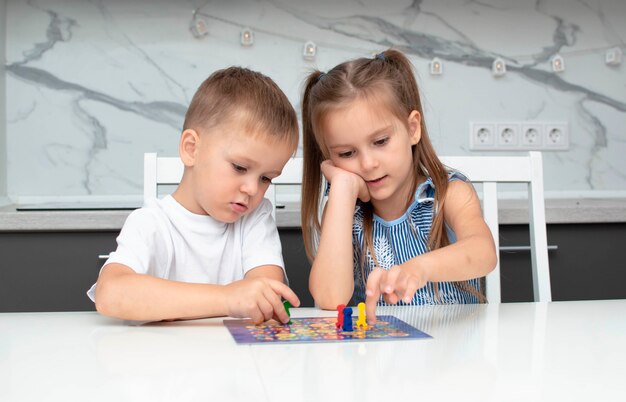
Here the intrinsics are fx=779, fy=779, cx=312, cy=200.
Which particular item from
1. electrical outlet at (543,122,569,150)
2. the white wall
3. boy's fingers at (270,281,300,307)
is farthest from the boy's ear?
electrical outlet at (543,122,569,150)

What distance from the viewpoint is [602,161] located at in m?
2.36

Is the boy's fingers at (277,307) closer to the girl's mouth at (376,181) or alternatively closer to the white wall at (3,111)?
the girl's mouth at (376,181)

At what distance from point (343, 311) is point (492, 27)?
5.57 ft

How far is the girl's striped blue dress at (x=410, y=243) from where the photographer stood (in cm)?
134

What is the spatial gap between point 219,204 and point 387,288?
0.35m

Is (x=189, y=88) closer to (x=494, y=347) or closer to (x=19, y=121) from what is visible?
(x=19, y=121)

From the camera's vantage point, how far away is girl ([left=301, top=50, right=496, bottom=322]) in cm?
117

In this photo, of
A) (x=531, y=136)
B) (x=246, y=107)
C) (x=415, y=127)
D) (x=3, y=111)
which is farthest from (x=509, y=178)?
(x=3, y=111)

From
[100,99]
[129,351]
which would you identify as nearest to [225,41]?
[100,99]

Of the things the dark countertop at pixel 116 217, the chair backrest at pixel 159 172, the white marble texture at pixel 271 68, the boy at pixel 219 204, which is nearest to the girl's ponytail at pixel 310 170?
the boy at pixel 219 204

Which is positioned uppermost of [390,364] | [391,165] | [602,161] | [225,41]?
[225,41]

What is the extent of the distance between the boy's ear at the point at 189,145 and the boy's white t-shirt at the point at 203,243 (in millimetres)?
79

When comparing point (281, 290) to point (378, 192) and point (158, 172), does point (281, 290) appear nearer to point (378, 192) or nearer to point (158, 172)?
point (378, 192)

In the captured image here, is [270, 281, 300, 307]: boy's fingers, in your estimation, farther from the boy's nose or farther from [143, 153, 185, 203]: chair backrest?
[143, 153, 185, 203]: chair backrest
